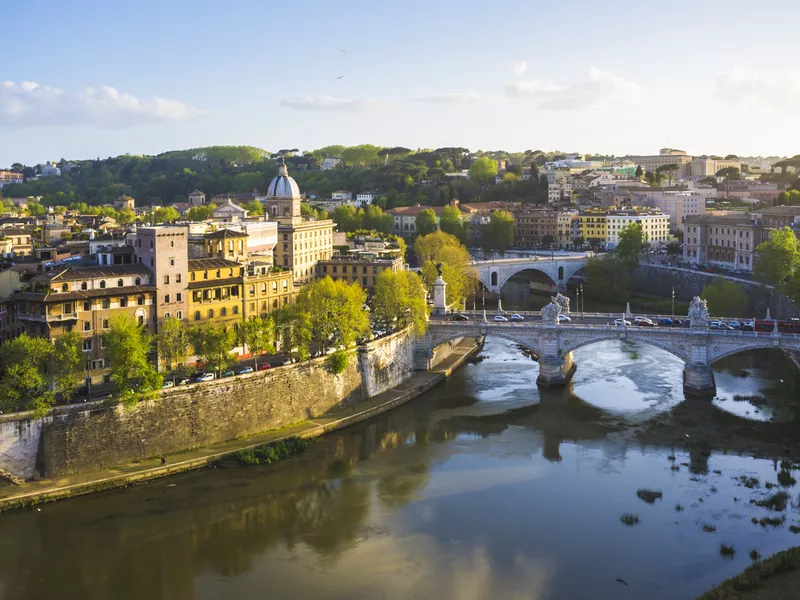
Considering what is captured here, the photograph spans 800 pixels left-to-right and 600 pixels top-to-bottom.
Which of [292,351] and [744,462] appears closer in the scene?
[744,462]

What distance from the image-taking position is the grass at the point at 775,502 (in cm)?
2567

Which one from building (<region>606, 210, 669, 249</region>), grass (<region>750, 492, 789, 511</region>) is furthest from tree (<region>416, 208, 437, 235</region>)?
grass (<region>750, 492, 789, 511</region>)

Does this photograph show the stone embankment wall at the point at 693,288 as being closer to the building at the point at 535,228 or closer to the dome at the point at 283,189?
the building at the point at 535,228

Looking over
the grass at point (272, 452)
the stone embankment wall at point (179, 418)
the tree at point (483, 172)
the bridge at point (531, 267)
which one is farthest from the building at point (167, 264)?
the tree at point (483, 172)

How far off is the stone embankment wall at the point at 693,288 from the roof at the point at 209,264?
99.9 ft

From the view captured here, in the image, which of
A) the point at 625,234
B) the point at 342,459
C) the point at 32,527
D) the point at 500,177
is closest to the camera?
the point at 32,527

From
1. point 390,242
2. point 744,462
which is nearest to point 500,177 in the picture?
point 390,242

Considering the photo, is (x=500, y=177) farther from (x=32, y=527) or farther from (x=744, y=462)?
(x=32, y=527)

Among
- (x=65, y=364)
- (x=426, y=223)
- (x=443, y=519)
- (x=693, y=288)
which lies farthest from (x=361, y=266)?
(x=426, y=223)

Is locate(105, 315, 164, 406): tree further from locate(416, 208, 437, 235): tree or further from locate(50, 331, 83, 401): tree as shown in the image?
locate(416, 208, 437, 235): tree

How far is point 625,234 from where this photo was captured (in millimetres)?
71562

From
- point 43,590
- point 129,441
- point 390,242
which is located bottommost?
point 43,590

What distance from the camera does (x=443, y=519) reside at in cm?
2548

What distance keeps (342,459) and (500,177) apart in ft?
317
